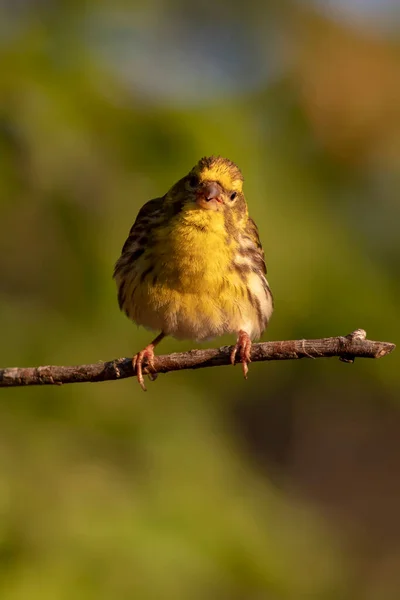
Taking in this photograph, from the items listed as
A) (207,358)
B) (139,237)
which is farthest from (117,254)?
(207,358)

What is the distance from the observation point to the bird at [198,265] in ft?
12.1

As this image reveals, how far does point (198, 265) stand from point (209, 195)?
272mm

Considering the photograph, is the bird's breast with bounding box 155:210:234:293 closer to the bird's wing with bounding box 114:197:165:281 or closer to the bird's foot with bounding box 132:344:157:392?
the bird's wing with bounding box 114:197:165:281

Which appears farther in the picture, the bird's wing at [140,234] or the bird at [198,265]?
the bird's wing at [140,234]

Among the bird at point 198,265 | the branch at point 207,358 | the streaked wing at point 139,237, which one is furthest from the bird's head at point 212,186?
the branch at point 207,358

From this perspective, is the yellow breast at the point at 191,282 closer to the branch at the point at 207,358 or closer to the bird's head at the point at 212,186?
the bird's head at the point at 212,186

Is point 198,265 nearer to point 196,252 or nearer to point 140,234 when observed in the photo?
point 196,252

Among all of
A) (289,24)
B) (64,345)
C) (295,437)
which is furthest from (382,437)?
(64,345)

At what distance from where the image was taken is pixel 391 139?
457 cm

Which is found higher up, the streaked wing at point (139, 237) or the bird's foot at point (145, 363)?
→ the streaked wing at point (139, 237)

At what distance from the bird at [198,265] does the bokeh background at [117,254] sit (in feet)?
0.32

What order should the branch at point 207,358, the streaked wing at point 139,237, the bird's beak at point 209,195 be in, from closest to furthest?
1. the branch at point 207,358
2. the bird's beak at point 209,195
3. the streaked wing at point 139,237

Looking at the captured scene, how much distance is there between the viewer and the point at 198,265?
12.1 ft

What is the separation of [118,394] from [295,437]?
11.2ft
